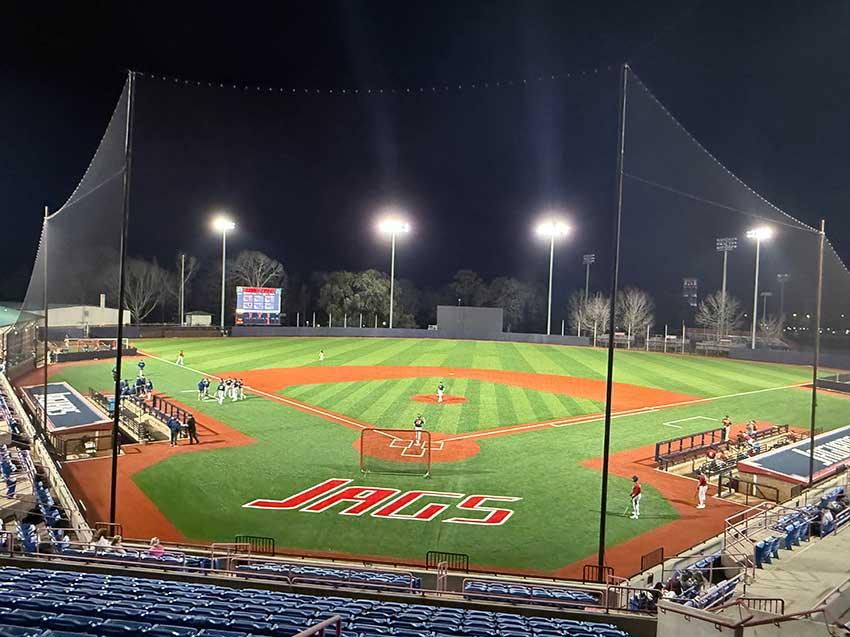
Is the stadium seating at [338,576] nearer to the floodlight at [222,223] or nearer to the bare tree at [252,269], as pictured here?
the floodlight at [222,223]

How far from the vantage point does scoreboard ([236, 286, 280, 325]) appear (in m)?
66.9

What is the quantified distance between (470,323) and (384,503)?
59423 millimetres

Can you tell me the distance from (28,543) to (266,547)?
16.1 ft

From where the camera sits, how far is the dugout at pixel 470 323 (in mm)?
76250

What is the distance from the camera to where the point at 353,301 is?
96062mm

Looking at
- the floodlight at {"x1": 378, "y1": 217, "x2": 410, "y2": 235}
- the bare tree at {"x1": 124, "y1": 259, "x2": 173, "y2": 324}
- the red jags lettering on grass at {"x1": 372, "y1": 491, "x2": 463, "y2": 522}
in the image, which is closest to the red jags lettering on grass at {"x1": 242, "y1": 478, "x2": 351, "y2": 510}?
the red jags lettering on grass at {"x1": 372, "y1": 491, "x2": 463, "y2": 522}

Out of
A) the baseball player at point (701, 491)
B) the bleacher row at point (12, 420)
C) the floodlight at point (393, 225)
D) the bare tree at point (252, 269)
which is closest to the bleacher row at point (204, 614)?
the baseball player at point (701, 491)

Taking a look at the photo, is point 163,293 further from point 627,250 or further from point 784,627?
point 784,627

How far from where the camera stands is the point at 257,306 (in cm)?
6788

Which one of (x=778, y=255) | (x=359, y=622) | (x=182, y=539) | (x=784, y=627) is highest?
(x=778, y=255)

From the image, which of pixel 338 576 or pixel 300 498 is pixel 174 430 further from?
pixel 338 576

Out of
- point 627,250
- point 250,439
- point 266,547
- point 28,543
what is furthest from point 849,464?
point 627,250

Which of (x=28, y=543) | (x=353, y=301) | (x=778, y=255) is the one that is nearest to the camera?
(x=28, y=543)

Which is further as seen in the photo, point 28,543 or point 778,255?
point 778,255
